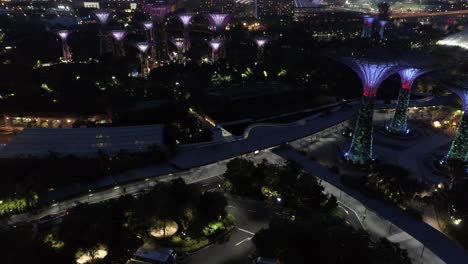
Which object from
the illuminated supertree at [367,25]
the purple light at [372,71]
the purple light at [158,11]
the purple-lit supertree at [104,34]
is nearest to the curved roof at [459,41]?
the illuminated supertree at [367,25]

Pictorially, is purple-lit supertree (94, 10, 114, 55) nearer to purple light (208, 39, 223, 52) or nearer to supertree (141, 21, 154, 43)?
supertree (141, 21, 154, 43)

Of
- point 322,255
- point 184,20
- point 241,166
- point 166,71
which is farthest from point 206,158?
point 184,20

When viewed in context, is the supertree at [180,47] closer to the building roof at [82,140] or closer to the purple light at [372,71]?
the building roof at [82,140]

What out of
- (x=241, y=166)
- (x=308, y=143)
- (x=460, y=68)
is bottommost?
(x=308, y=143)

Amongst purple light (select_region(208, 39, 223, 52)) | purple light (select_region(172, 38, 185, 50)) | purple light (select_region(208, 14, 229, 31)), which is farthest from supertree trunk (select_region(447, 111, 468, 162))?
purple light (select_region(172, 38, 185, 50))

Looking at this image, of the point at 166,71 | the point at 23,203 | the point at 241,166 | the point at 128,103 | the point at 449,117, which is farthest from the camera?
the point at 166,71

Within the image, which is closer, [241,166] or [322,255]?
[322,255]

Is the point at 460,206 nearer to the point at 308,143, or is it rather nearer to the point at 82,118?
the point at 308,143
